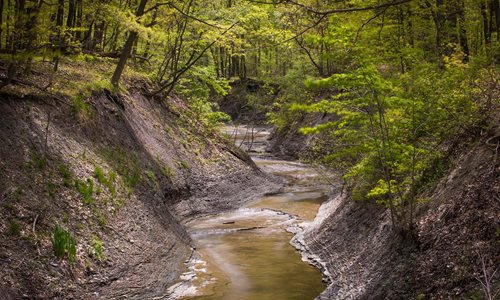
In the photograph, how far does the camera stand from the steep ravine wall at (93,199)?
9141 mm

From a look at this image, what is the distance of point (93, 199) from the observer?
12109mm

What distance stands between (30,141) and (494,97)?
1016 cm

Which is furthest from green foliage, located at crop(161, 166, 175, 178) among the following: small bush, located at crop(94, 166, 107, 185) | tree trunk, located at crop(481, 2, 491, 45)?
tree trunk, located at crop(481, 2, 491, 45)

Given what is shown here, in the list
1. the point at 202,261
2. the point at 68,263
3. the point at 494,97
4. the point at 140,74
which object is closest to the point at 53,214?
→ the point at 68,263

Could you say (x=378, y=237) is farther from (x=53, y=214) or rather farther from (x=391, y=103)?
(x=53, y=214)

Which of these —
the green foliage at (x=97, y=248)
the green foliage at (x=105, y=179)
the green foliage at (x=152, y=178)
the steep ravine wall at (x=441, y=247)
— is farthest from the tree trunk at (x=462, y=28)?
the green foliage at (x=97, y=248)

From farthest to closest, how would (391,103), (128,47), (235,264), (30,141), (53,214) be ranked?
1. (128,47)
2. (235,264)
3. (30,141)
4. (53,214)
5. (391,103)

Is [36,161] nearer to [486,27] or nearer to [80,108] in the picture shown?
[80,108]

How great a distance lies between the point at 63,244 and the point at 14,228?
0.98 meters

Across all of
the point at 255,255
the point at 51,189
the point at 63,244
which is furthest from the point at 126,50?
the point at 63,244

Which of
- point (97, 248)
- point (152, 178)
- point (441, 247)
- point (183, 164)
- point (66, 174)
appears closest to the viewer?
point (441, 247)

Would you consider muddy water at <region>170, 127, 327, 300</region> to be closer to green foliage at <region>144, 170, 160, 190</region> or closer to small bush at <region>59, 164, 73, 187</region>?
green foliage at <region>144, 170, 160, 190</region>

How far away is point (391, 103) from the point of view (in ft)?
29.8

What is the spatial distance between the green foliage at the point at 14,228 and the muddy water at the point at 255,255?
3.43 m
